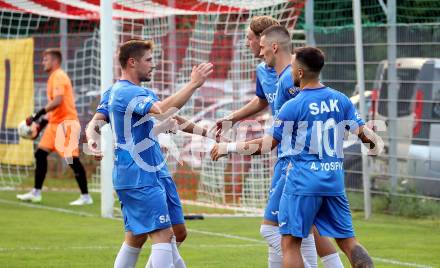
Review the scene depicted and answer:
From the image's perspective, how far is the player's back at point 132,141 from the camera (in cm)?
761

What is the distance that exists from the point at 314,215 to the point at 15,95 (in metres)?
12.0

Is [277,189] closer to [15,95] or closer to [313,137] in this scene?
[313,137]

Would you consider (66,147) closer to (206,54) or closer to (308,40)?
(206,54)

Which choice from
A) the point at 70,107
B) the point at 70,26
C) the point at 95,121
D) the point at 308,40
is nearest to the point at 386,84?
the point at 308,40

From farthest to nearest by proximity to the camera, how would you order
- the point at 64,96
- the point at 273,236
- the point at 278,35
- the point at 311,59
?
the point at 64,96
the point at 278,35
the point at 273,236
the point at 311,59

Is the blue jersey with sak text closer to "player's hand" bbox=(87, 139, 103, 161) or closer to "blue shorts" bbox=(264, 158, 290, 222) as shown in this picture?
"blue shorts" bbox=(264, 158, 290, 222)

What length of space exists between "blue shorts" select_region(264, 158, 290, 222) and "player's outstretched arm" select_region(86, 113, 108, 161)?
1357mm

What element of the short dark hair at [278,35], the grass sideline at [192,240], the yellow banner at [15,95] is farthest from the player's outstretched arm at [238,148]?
the yellow banner at [15,95]

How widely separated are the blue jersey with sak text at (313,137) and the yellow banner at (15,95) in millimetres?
11592

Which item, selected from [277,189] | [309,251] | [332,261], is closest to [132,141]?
[277,189]

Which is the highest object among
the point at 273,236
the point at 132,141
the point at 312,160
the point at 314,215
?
the point at 132,141

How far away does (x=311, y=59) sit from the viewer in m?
7.38

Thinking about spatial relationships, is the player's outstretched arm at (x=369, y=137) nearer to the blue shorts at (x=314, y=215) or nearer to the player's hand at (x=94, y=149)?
the blue shorts at (x=314, y=215)

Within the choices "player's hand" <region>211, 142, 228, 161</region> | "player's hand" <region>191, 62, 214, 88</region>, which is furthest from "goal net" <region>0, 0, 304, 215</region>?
"player's hand" <region>191, 62, 214, 88</region>
